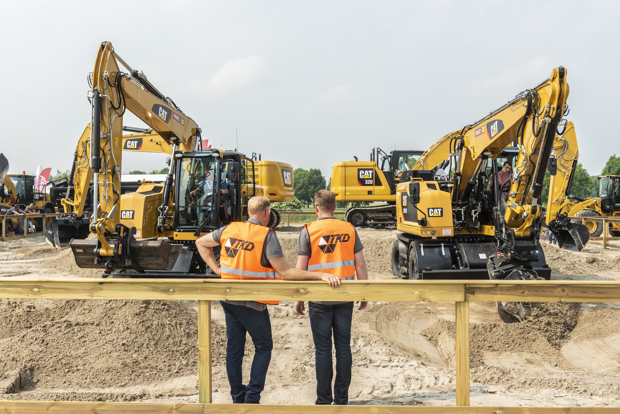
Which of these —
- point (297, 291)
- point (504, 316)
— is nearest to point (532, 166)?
point (504, 316)

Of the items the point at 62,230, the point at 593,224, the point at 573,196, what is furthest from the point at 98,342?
the point at 593,224

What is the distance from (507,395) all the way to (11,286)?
156 inches

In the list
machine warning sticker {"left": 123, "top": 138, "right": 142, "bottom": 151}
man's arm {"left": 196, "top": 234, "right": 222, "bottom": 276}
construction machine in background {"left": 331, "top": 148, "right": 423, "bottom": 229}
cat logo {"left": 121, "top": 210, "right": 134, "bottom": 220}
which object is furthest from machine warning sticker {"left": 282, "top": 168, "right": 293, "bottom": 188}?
man's arm {"left": 196, "top": 234, "right": 222, "bottom": 276}

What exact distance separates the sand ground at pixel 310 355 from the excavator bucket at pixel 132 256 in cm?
95

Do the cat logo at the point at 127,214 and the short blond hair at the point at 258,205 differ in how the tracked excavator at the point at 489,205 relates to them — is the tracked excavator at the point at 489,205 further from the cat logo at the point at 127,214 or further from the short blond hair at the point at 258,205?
the cat logo at the point at 127,214

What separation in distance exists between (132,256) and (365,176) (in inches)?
487

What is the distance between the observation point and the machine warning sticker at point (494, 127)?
7602mm

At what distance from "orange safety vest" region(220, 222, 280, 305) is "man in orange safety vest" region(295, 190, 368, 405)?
38 cm

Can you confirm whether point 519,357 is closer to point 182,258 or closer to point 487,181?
point 487,181

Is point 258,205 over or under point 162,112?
under

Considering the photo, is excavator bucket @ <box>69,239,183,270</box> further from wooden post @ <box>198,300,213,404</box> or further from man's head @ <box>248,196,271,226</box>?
wooden post @ <box>198,300,213,404</box>

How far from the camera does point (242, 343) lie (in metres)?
3.47

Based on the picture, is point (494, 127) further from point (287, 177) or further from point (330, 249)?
point (287, 177)

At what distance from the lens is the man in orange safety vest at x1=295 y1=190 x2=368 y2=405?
3.47m
